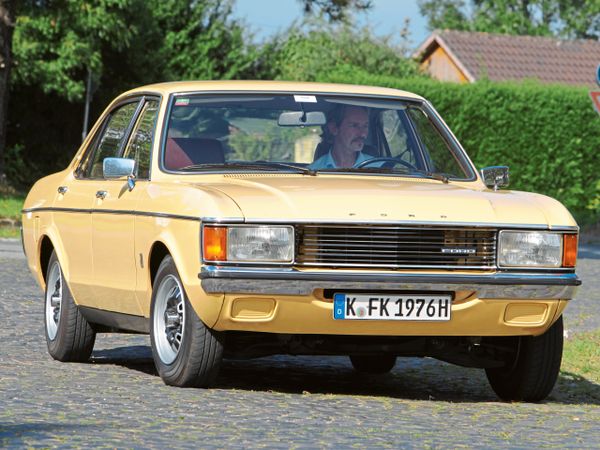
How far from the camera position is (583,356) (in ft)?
34.3

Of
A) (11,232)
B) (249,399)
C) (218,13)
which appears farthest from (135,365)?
(218,13)

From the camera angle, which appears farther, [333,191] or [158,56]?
[158,56]

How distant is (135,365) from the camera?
937 cm

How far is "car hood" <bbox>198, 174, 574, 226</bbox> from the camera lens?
24.7 ft

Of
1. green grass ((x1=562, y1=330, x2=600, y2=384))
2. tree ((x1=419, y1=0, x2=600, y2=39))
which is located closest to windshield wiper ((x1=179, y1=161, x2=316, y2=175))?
green grass ((x1=562, y1=330, x2=600, y2=384))

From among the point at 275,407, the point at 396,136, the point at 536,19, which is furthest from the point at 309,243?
the point at 536,19

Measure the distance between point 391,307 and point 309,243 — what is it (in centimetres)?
51

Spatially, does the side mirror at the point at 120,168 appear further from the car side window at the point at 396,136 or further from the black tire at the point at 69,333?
the car side window at the point at 396,136

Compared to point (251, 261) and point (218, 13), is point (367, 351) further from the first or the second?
point (218, 13)

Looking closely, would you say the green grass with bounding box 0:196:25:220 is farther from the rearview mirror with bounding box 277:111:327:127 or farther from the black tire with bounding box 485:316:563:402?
the black tire with bounding box 485:316:563:402

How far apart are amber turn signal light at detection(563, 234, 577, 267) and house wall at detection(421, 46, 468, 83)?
51988 mm

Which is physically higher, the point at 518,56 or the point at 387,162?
the point at 387,162

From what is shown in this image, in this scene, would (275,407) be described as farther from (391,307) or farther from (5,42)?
(5,42)

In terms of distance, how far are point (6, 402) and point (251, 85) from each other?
9.07ft
